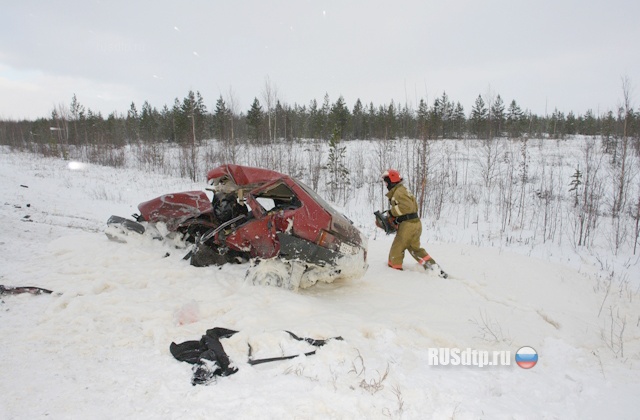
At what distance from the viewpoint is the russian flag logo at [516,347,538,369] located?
3271 mm

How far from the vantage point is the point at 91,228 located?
8055 millimetres

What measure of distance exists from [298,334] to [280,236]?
4.60 ft

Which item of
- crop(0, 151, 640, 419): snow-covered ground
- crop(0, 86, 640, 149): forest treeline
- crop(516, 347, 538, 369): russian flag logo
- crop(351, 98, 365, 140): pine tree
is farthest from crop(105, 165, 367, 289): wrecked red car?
crop(351, 98, 365, 140): pine tree

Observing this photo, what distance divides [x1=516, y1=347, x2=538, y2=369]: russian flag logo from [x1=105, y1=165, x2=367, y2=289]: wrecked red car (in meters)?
2.10

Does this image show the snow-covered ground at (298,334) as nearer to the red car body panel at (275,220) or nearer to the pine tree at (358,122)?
the red car body panel at (275,220)

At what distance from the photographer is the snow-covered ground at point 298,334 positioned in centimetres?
237

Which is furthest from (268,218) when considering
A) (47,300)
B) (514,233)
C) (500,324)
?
(514,233)

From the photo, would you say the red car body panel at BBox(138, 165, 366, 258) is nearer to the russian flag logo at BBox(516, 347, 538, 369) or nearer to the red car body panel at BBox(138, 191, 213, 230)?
the red car body panel at BBox(138, 191, 213, 230)

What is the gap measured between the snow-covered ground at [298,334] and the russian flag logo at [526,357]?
3.5 inches

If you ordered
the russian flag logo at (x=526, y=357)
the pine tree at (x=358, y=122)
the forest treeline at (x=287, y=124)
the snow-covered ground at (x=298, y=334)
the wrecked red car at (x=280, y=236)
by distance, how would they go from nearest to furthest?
1. the snow-covered ground at (x=298, y=334)
2. the russian flag logo at (x=526, y=357)
3. the wrecked red car at (x=280, y=236)
4. the forest treeline at (x=287, y=124)
5. the pine tree at (x=358, y=122)

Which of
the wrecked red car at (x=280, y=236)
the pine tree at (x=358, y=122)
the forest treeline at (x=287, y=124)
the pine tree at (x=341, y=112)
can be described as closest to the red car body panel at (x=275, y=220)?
the wrecked red car at (x=280, y=236)

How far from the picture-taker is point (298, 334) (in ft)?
10.9

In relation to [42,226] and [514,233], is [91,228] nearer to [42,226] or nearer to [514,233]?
[42,226]

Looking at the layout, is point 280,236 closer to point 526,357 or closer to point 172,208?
point 172,208
